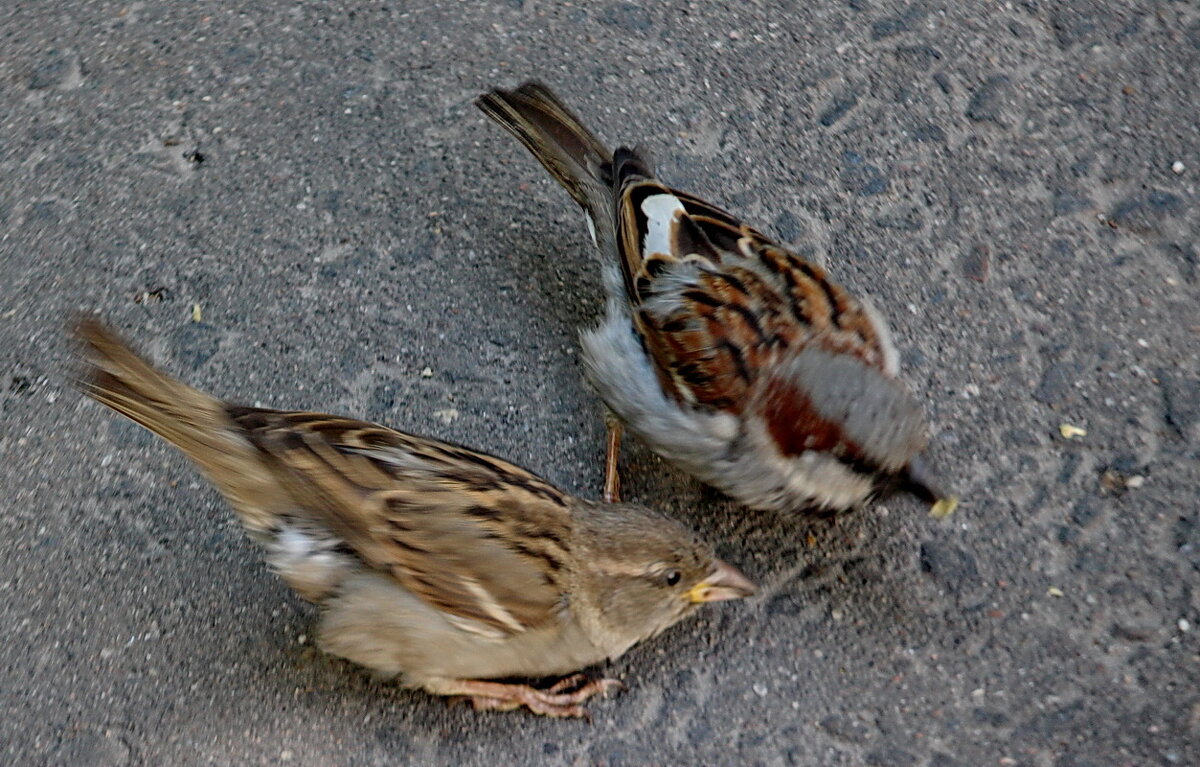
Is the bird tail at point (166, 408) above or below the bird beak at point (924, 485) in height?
below

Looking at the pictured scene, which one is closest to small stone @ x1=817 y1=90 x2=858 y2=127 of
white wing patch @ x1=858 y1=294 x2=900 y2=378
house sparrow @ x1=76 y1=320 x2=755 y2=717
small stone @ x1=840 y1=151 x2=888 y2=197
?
small stone @ x1=840 y1=151 x2=888 y2=197

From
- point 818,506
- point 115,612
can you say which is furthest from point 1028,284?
point 115,612

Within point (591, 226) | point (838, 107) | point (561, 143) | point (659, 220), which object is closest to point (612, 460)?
point (659, 220)

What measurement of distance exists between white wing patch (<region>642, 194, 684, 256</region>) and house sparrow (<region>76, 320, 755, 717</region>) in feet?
2.47

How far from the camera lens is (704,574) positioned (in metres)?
2.72

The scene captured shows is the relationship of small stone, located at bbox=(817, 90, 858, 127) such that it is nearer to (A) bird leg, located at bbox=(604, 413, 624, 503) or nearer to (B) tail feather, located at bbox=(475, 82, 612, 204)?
(B) tail feather, located at bbox=(475, 82, 612, 204)

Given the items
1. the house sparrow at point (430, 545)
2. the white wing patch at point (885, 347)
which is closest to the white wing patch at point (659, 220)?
the white wing patch at point (885, 347)

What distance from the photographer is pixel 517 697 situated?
272 cm

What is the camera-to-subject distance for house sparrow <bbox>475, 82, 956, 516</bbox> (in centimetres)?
269

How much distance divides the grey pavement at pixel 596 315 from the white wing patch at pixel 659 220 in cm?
37

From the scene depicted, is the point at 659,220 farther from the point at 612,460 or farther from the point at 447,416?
the point at 447,416

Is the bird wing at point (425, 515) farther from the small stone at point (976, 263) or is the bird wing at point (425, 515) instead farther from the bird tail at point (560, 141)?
the small stone at point (976, 263)

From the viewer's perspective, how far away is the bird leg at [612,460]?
10.2 ft

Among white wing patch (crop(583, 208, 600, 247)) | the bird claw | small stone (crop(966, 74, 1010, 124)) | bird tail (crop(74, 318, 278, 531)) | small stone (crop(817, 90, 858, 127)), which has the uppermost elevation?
small stone (crop(966, 74, 1010, 124))
